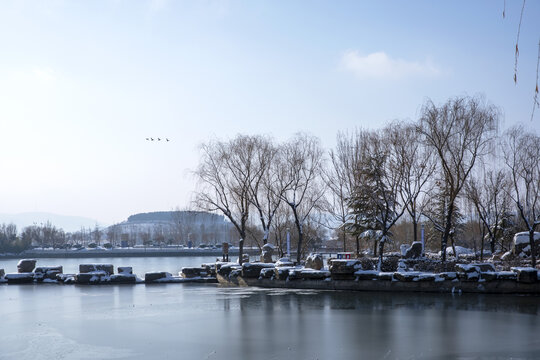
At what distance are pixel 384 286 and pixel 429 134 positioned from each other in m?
8.79

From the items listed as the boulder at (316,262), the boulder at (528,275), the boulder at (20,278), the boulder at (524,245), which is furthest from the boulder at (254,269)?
the boulder at (524,245)

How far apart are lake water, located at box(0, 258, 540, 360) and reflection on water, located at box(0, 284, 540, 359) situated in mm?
23

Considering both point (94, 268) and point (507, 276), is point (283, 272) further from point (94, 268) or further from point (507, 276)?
point (94, 268)

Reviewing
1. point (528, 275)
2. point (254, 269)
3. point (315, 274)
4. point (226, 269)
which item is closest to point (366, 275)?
point (315, 274)

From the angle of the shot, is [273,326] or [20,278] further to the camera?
[20,278]

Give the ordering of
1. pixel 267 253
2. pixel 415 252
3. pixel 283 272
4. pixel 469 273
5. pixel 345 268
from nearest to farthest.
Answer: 1. pixel 469 273
2. pixel 345 268
3. pixel 283 272
4. pixel 267 253
5. pixel 415 252

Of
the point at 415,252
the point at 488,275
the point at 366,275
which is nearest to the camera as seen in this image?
the point at 488,275

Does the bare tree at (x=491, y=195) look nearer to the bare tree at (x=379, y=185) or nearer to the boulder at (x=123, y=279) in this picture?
the bare tree at (x=379, y=185)

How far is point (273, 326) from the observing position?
44.4 feet

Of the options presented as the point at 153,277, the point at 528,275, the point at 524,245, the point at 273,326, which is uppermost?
the point at 524,245

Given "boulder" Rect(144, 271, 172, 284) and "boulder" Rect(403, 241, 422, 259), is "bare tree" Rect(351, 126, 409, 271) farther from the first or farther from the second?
"boulder" Rect(144, 271, 172, 284)

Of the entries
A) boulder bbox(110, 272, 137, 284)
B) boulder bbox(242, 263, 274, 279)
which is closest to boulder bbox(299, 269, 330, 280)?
boulder bbox(242, 263, 274, 279)

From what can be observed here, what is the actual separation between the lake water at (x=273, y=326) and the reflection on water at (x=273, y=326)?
2cm

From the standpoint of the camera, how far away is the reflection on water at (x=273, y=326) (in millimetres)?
10641
